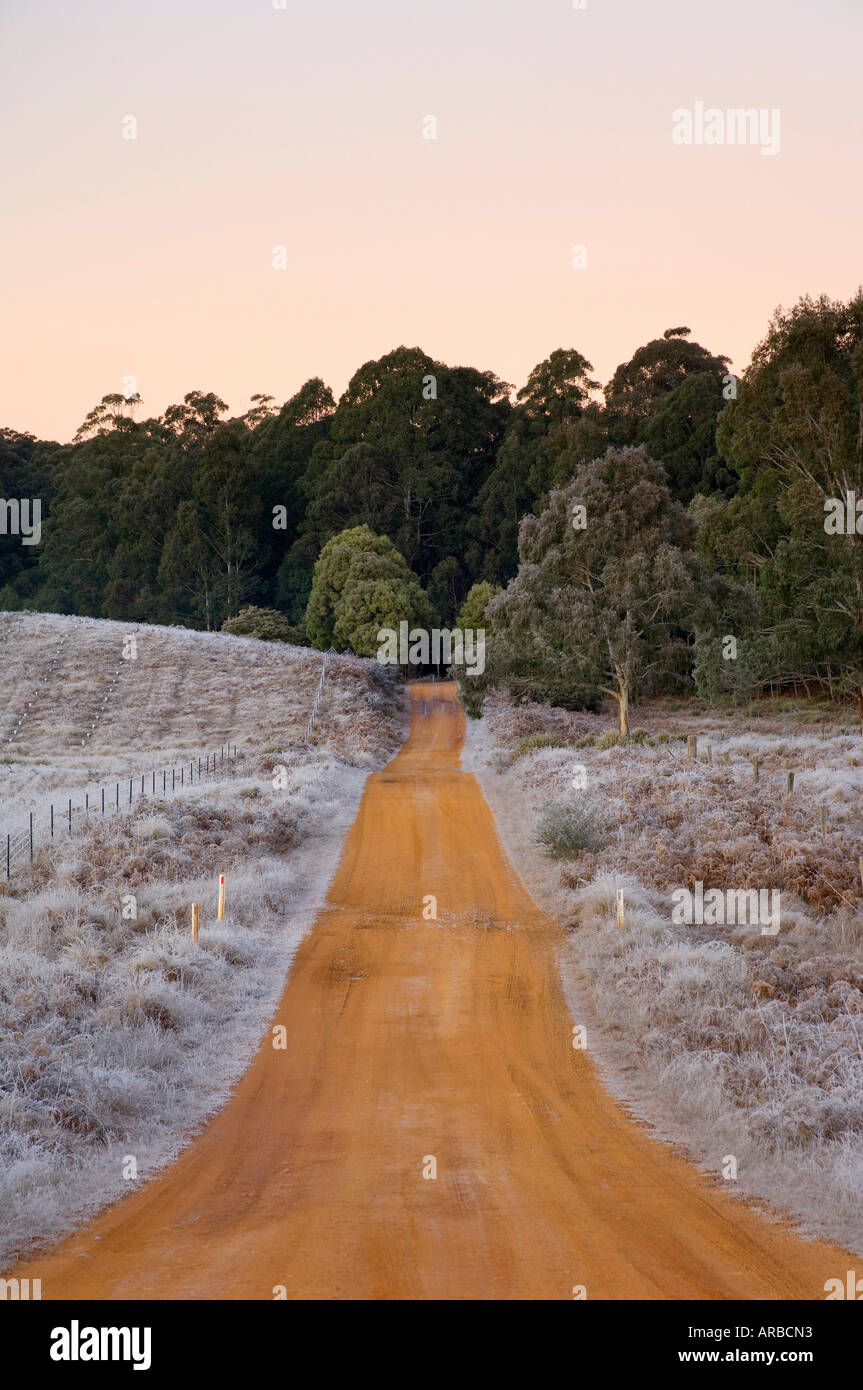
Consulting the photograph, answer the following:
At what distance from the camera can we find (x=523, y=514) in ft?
264

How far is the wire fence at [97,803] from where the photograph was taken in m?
20.7

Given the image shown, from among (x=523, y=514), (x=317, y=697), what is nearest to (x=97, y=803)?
(x=317, y=697)

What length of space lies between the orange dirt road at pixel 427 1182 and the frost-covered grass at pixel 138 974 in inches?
17.6

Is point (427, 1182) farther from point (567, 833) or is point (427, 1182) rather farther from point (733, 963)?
point (567, 833)

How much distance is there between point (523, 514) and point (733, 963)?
6913 cm

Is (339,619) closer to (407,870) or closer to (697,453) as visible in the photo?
(697,453)

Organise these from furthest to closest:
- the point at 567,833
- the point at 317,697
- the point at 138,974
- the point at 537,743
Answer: the point at 317,697
the point at 537,743
the point at 567,833
the point at 138,974

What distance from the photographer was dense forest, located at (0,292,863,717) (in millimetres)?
37406

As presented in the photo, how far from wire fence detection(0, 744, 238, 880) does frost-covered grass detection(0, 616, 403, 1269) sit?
0.57m

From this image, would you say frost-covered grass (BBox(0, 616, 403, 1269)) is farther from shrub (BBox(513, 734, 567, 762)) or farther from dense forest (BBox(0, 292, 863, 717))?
dense forest (BBox(0, 292, 863, 717))
